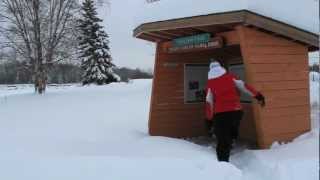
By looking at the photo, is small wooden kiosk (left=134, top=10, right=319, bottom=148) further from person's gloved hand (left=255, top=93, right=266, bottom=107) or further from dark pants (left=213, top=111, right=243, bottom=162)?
dark pants (left=213, top=111, right=243, bottom=162)

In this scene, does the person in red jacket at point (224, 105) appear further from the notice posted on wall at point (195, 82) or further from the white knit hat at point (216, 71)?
the notice posted on wall at point (195, 82)

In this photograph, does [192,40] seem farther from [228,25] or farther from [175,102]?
[175,102]

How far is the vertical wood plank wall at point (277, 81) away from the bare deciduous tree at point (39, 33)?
67.0 ft

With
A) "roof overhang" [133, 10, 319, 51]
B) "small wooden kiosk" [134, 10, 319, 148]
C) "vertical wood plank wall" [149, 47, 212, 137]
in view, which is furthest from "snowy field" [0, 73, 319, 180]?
"roof overhang" [133, 10, 319, 51]

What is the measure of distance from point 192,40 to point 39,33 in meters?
19.9

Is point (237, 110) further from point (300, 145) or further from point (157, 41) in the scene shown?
point (157, 41)

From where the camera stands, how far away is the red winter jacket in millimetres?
7770

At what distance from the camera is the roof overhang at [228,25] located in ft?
25.6

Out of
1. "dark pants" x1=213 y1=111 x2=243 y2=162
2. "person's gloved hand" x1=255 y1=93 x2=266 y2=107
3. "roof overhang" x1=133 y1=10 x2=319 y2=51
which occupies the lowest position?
"dark pants" x1=213 y1=111 x2=243 y2=162

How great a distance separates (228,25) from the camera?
828 centimetres

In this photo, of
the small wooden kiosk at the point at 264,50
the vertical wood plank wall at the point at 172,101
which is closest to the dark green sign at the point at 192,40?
the small wooden kiosk at the point at 264,50

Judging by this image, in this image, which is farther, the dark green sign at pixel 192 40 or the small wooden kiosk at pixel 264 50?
the dark green sign at pixel 192 40

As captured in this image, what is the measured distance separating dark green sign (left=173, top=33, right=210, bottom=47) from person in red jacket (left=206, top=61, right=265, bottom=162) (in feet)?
3.50

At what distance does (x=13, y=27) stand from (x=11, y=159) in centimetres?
2185
